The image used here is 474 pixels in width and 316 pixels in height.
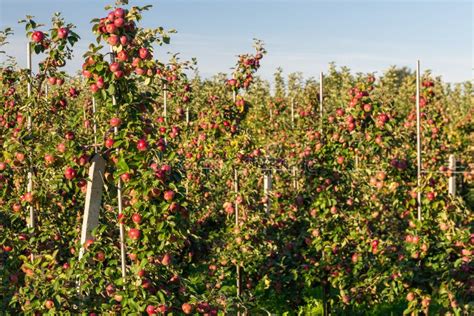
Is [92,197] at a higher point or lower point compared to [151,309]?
higher

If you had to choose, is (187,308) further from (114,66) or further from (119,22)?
(119,22)

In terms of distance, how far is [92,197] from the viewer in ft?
13.2

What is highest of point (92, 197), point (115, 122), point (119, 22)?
point (119, 22)

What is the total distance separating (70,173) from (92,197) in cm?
20

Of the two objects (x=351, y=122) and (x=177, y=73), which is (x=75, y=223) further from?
(x=177, y=73)

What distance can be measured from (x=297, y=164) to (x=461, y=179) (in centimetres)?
701

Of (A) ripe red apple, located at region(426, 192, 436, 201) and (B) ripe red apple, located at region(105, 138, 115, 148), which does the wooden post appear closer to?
(B) ripe red apple, located at region(105, 138, 115, 148)

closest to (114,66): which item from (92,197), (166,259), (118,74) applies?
(118,74)

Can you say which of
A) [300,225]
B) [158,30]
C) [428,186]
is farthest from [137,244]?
[300,225]

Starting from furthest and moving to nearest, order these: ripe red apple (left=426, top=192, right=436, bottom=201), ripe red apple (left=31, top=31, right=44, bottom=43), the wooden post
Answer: ripe red apple (left=426, top=192, right=436, bottom=201)
ripe red apple (left=31, top=31, right=44, bottom=43)
the wooden post

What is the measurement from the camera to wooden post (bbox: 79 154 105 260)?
13.2 feet

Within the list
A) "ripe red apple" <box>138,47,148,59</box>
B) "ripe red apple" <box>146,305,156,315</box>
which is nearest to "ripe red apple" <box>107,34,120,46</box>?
"ripe red apple" <box>138,47,148,59</box>

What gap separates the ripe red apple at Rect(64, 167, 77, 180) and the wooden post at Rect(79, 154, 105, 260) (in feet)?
0.32

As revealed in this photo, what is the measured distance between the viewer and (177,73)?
8.33 m
